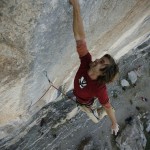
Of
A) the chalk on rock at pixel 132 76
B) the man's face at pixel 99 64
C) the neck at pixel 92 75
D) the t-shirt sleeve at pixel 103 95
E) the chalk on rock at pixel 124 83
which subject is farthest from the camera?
the chalk on rock at pixel 132 76

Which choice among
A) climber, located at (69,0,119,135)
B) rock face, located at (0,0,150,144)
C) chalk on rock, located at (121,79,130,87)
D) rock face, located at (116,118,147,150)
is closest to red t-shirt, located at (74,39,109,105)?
climber, located at (69,0,119,135)

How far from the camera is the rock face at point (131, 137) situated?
41.2 ft

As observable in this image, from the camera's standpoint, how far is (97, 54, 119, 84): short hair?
201 inches

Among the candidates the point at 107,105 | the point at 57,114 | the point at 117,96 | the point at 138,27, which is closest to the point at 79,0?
the point at 107,105

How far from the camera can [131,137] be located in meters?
12.6

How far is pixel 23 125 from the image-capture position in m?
9.12

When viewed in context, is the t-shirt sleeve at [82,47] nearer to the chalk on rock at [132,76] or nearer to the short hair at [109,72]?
the short hair at [109,72]

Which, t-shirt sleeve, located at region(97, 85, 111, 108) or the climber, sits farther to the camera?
t-shirt sleeve, located at region(97, 85, 111, 108)

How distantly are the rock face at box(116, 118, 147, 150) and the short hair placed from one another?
7.61m

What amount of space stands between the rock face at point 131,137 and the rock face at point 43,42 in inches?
160

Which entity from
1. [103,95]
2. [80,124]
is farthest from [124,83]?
[103,95]

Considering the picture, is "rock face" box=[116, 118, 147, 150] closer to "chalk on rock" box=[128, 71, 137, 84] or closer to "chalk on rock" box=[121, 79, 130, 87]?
"chalk on rock" box=[121, 79, 130, 87]

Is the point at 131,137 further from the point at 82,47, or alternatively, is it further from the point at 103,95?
the point at 82,47

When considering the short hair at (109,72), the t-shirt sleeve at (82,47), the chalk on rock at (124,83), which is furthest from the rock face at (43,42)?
the chalk on rock at (124,83)
